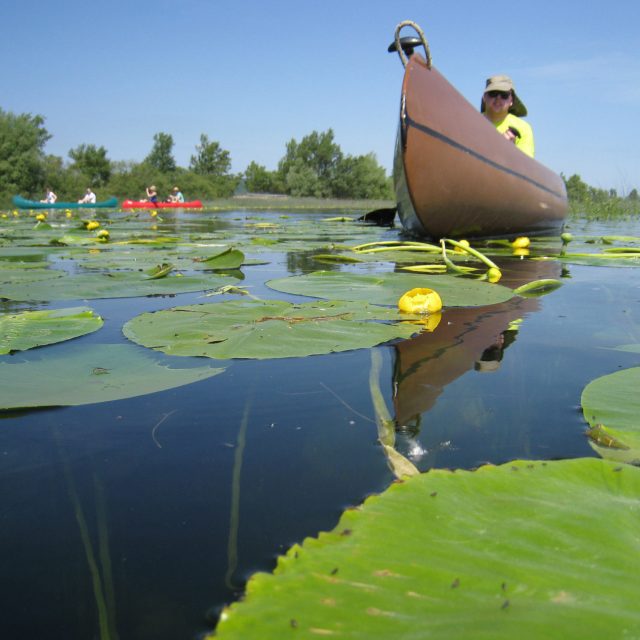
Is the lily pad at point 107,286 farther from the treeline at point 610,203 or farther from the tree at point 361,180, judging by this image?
the tree at point 361,180

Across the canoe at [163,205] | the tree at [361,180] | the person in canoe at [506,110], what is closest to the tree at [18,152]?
the canoe at [163,205]

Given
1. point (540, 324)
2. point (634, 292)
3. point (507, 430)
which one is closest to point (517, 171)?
point (634, 292)

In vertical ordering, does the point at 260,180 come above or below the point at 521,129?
above

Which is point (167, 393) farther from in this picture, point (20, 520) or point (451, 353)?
point (451, 353)

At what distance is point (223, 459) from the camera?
2.11ft

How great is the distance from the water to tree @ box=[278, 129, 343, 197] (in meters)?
49.8

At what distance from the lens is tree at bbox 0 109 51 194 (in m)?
30.7

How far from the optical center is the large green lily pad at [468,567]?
0.33 metres

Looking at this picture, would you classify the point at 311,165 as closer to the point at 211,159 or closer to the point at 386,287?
the point at 211,159

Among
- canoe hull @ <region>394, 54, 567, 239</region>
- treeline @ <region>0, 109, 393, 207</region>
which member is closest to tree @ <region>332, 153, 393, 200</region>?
treeline @ <region>0, 109, 393, 207</region>

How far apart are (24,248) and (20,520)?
3.06m

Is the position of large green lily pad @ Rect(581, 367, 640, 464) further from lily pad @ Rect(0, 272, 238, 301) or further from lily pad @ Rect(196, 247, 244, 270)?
lily pad @ Rect(196, 247, 244, 270)

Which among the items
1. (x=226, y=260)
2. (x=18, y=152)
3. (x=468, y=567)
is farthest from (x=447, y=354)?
(x=18, y=152)

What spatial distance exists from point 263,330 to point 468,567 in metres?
0.79
